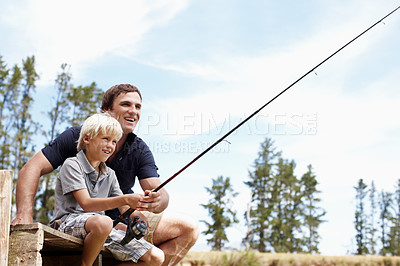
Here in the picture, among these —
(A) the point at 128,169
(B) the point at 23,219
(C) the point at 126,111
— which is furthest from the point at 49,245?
(C) the point at 126,111

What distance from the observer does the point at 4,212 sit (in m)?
2.11

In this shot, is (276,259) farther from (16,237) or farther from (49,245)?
(16,237)

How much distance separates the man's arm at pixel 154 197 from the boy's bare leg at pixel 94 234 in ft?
0.96

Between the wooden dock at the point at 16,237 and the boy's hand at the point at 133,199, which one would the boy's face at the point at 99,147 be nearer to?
the boy's hand at the point at 133,199

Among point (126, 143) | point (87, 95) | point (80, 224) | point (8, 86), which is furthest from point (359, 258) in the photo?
point (8, 86)

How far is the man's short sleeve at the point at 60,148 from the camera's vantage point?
318 centimetres

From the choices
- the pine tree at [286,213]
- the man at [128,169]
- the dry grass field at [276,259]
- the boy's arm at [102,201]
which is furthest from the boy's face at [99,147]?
the pine tree at [286,213]

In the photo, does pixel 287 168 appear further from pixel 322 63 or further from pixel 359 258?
pixel 322 63

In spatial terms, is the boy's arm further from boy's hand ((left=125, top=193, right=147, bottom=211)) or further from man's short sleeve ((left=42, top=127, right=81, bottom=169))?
man's short sleeve ((left=42, top=127, right=81, bottom=169))

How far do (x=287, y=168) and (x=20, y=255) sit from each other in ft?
75.6

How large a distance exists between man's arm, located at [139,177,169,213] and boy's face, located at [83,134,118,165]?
0.35m

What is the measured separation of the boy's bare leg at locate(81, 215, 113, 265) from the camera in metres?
2.48

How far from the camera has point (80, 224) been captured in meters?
2.54

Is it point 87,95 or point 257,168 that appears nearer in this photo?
point 87,95
